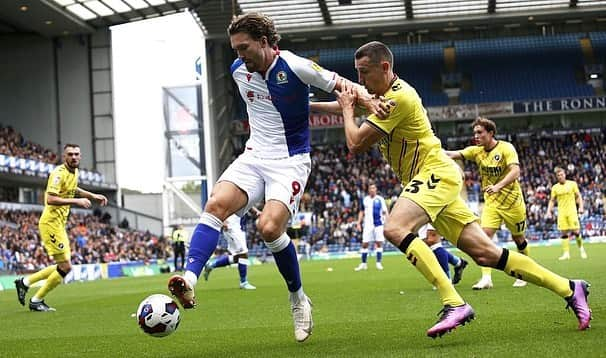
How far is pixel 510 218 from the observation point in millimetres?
12398

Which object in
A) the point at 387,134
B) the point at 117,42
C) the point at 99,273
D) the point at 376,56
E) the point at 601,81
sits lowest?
the point at 99,273

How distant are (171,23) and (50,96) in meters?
10.3

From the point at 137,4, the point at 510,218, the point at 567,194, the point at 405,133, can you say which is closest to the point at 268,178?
the point at 405,133

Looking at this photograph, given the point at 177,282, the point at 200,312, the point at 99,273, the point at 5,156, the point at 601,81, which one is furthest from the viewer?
the point at 601,81

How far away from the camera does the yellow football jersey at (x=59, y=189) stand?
12.2 m

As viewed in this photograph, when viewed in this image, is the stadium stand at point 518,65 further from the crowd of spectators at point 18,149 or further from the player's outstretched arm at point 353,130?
the player's outstretched arm at point 353,130

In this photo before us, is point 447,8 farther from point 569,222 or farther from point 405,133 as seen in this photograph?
point 405,133

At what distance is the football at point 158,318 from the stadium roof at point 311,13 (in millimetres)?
36613

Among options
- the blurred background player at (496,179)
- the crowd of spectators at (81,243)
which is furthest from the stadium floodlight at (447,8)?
the blurred background player at (496,179)

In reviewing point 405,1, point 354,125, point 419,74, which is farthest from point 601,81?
point 354,125

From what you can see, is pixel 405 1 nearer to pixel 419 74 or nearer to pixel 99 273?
pixel 419 74

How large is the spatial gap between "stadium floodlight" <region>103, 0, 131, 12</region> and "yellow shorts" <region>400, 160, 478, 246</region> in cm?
3762

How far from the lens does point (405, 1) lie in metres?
45.5

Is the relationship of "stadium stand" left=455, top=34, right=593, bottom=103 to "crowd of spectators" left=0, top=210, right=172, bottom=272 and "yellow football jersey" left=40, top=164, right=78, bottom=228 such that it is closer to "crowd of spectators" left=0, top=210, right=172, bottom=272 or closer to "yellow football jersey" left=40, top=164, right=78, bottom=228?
"crowd of spectators" left=0, top=210, right=172, bottom=272
